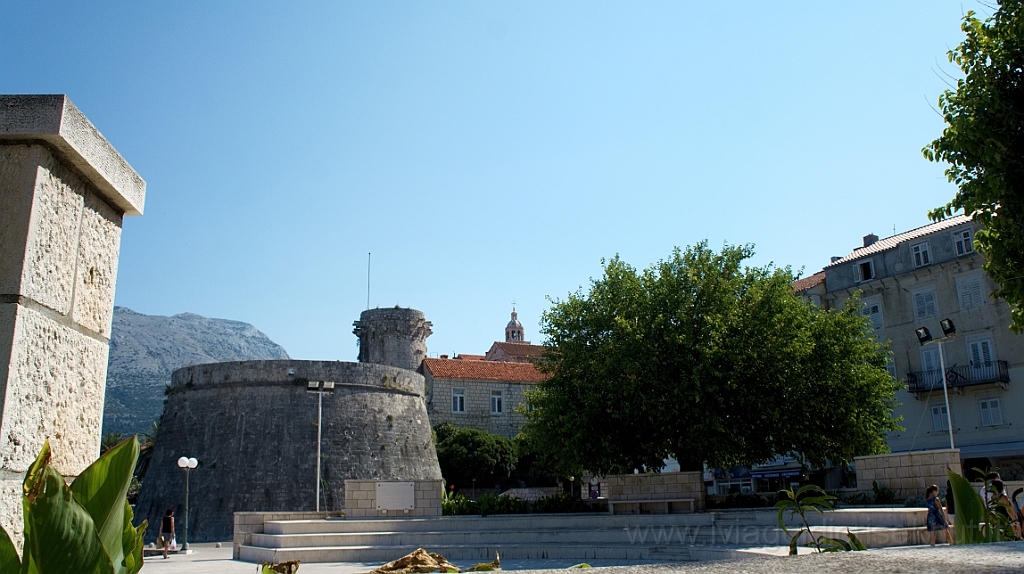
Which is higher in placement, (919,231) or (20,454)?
(919,231)

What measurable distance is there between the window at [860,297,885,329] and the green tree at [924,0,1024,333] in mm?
25841

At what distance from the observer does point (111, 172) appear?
130 inches

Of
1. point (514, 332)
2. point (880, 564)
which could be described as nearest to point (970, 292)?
point (880, 564)

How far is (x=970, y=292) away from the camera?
1239 inches

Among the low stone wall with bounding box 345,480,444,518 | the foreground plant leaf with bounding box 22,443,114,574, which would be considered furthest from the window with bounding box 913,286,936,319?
the foreground plant leaf with bounding box 22,443,114,574

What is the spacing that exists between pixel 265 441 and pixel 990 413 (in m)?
28.5

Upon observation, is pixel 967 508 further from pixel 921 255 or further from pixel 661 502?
pixel 921 255

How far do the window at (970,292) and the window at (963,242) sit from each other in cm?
112

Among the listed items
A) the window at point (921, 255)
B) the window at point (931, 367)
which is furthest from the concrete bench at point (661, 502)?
the window at point (921, 255)

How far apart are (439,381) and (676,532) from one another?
34.7 meters

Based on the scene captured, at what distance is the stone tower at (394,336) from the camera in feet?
188

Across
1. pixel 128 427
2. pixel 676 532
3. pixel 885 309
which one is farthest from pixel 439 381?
pixel 128 427

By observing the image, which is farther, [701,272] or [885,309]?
[885,309]

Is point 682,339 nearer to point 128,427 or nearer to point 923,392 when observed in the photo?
point 923,392
